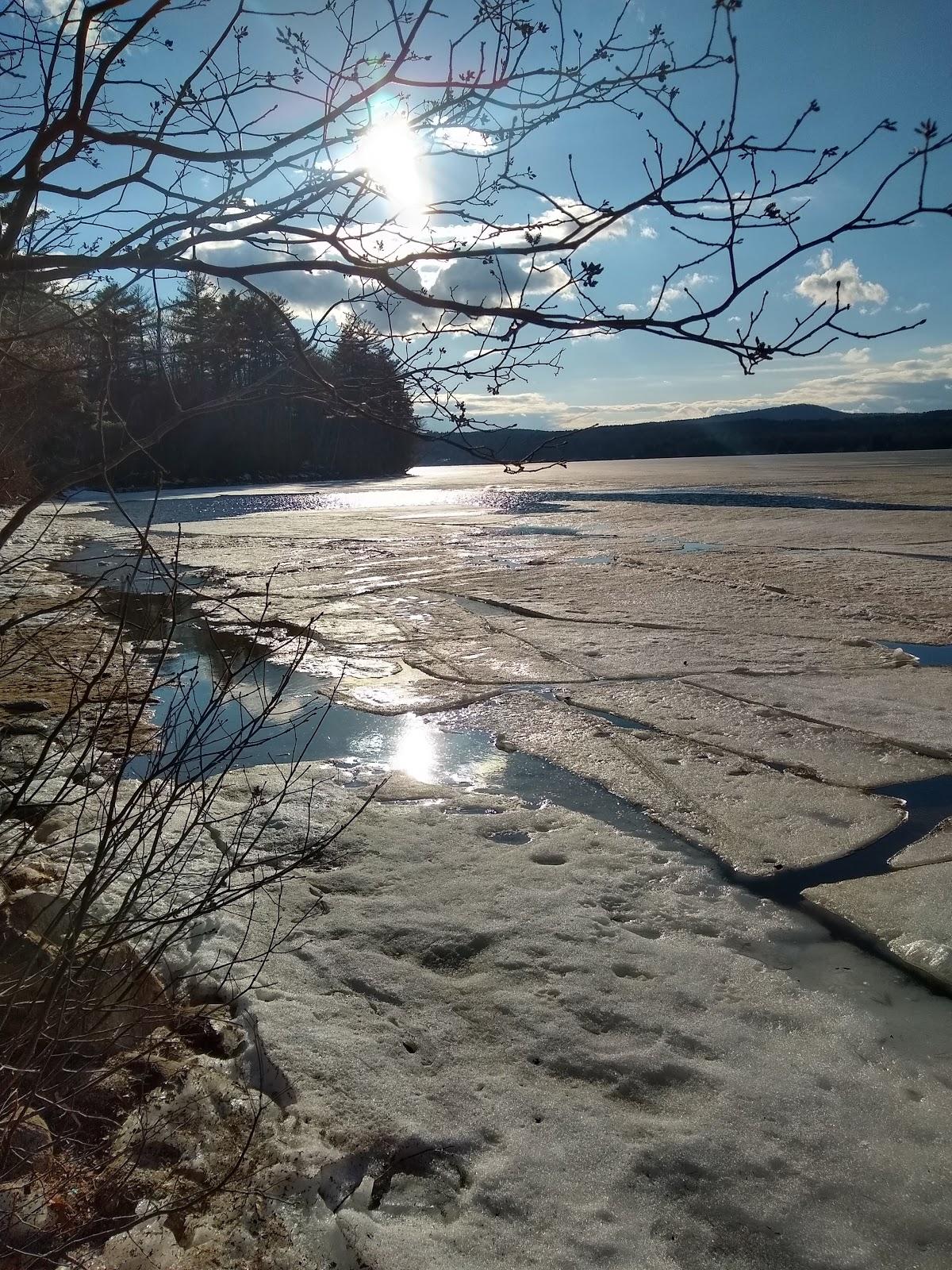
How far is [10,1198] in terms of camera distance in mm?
1619

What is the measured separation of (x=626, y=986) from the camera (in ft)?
8.78

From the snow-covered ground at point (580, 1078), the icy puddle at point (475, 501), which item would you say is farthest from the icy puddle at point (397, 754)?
the icy puddle at point (475, 501)

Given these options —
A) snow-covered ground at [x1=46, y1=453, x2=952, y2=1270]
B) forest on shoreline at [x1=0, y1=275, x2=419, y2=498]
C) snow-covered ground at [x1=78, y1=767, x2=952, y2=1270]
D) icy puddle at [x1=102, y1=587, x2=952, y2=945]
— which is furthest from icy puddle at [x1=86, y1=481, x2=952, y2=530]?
forest on shoreline at [x1=0, y1=275, x2=419, y2=498]

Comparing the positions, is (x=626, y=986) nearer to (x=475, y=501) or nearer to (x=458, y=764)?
(x=458, y=764)

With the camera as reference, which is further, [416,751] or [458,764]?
[416,751]

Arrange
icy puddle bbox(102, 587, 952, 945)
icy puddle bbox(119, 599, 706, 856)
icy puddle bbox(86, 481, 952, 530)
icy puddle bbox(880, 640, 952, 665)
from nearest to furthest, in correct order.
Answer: icy puddle bbox(102, 587, 952, 945), icy puddle bbox(119, 599, 706, 856), icy puddle bbox(880, 640, 952, 665), icy puddle bbox(86, 481, 952, 530)

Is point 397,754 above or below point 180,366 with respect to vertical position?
below

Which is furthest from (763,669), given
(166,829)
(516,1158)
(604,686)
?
(516,1158)

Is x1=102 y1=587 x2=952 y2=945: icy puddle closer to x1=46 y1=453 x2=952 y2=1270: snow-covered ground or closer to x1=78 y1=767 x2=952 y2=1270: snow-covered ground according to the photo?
x1=46 y1=453 x2=952 y2=1270: snow-covered ground

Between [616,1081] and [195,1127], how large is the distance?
3.48 ft

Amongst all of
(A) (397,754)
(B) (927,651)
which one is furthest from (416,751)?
(B) (927,651)

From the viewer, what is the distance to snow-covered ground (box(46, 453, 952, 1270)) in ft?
6.26

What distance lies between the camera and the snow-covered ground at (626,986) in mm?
1907

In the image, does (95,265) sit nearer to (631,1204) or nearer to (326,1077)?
(326,1077)
